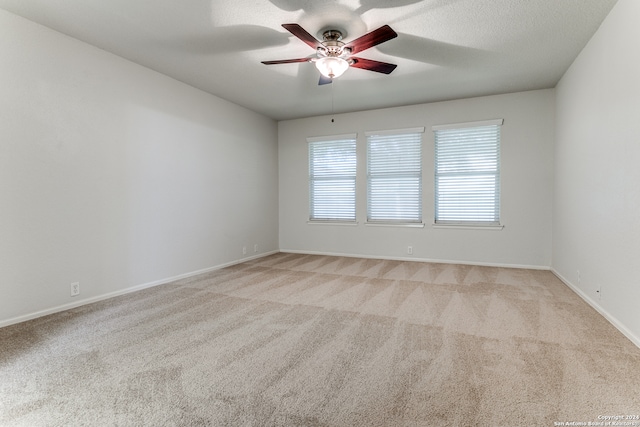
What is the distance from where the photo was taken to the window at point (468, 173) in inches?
201

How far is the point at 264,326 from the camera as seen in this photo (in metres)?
2.76

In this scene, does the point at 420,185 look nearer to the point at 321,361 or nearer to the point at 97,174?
the point at 321,361

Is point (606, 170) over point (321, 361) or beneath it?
over

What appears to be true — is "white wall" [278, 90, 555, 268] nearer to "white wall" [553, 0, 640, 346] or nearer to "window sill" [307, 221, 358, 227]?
"window sill" [307, 221, 358, 227]

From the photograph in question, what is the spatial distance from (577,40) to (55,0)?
4.93 metres

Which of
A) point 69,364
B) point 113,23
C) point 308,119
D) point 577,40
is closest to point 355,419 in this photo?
point 69,364

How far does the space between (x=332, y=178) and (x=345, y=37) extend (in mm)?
3261

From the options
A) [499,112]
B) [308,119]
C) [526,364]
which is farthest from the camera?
[308,119]

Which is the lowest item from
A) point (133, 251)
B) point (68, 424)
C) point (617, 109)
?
point (68, 424)

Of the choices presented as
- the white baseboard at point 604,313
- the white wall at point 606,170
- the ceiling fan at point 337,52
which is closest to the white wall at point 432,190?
the white wall at point 606,170

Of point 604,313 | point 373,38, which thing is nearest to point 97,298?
point 373,38

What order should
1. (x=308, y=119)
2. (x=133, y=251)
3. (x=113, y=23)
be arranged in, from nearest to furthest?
(x=113, y=23) → (x=133, y=251) → (x=308, y=119)

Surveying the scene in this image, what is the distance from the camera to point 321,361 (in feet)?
7.05

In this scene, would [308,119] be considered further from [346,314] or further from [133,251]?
[346,314]
